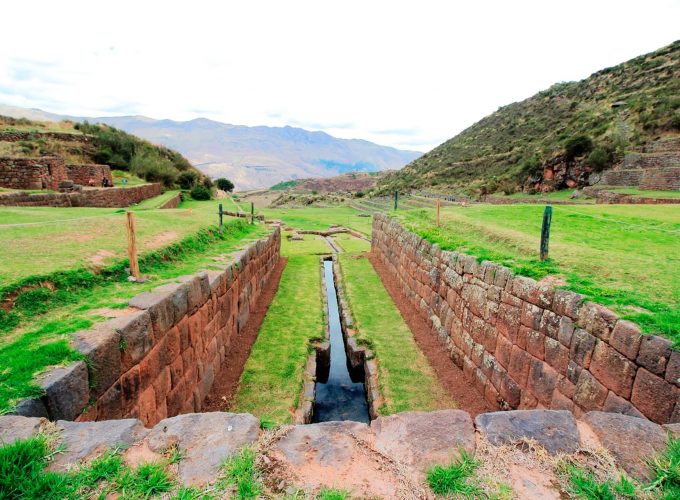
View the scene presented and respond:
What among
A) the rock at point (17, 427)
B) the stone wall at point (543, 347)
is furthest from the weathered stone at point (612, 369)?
the rock at point (17, 427)

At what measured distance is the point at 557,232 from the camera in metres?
8.84

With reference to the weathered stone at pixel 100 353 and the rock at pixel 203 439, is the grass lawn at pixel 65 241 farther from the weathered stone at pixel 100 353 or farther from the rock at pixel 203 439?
the rock at pixel 203 439

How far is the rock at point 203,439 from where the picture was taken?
8.21ft

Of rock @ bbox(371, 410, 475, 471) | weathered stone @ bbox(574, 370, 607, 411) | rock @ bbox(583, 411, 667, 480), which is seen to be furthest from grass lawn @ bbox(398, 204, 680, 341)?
rock @ bbox(371, 410, 475, 471)

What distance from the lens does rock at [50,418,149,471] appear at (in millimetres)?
2469

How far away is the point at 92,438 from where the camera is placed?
8.79 ft

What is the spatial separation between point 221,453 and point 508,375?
5.10m

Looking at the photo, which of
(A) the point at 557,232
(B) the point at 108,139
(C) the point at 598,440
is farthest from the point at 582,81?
(C) the point at 598,440

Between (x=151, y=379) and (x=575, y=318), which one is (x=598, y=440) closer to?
(x=575, y=318)

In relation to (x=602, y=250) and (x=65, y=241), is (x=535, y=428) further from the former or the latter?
(x=65, y=241)

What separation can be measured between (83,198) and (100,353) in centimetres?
1619

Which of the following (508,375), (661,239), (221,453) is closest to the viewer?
(221,453)

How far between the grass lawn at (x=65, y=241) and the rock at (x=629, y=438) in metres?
6.95

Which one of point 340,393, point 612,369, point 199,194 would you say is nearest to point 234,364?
point 340,393
